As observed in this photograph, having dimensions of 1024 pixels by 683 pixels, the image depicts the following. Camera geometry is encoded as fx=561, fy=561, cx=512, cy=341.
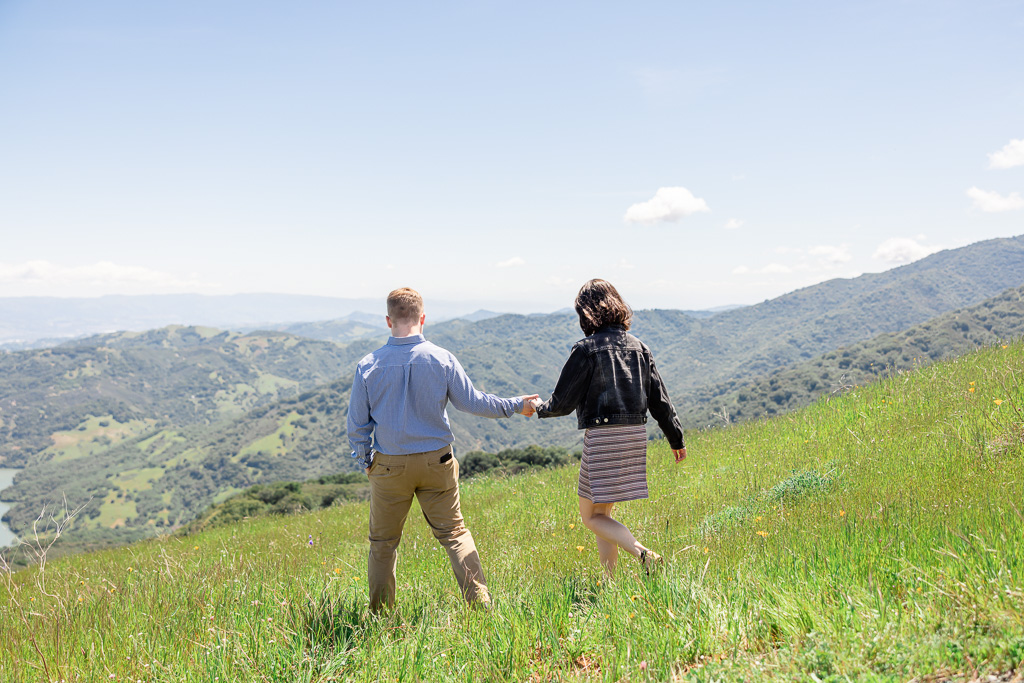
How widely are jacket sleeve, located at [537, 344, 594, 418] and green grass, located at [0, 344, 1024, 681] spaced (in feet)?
3.67

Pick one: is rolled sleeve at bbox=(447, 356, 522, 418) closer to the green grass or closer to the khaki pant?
the khaki pant

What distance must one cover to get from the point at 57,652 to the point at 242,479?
20175cm

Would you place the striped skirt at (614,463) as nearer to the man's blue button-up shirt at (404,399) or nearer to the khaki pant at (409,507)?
the man's blue button-up shirt at (404,399)

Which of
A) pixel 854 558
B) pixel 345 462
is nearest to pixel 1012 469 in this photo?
pixel 854 558

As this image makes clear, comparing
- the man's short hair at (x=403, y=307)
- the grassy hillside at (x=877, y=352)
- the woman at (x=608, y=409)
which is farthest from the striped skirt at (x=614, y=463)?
the grassy hillside at (x=877, y=352)

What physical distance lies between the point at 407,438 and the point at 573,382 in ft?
3.85

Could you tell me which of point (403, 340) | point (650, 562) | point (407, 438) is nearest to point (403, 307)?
point (403, 340)

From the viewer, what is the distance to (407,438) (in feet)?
12.2

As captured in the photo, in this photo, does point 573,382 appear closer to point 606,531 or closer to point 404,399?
point 606,531

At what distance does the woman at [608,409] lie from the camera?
3787 mm

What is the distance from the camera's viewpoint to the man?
12.2 feet

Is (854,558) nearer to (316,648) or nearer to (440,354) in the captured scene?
(440,354)

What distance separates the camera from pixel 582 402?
390 cm

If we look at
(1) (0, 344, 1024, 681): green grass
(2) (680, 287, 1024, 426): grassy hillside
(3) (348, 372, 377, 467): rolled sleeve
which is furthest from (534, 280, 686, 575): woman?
(2) (680, 287, 1024, 426): grassy hillside
